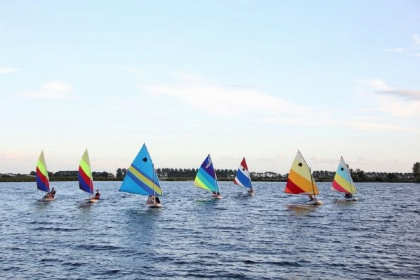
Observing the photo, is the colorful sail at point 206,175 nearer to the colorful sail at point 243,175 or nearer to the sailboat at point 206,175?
the sailboat at point 206,175

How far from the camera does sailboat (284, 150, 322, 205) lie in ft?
230

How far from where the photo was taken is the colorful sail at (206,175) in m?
83.3

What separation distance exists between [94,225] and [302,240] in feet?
74.7

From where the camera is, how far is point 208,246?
38562 mm

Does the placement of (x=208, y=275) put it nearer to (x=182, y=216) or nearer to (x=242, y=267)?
(x=242, y=267)

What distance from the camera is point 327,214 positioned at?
63.3 m

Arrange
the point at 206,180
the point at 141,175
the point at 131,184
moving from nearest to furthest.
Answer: the point at 141,175
the point at 131,184
the point at 206,180

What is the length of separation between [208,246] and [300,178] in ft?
116

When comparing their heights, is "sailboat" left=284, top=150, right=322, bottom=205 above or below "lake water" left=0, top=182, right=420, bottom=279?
above

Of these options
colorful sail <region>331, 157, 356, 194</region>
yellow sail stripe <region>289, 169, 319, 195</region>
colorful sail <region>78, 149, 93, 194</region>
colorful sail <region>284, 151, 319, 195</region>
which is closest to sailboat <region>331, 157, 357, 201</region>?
colorful sail <region>331, 157, 356, 194</region>

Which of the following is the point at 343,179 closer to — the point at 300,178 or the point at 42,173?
the point at 300,178

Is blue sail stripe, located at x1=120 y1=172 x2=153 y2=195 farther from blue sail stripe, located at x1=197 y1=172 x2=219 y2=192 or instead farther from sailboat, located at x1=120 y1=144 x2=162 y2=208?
blue sail stripe, located at x1=197 y1=172 x2=219 y2=192

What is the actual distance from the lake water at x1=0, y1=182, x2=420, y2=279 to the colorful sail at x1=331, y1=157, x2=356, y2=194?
2034 centimetres

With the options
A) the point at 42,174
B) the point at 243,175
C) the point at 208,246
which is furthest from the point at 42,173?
the point at 208,246
